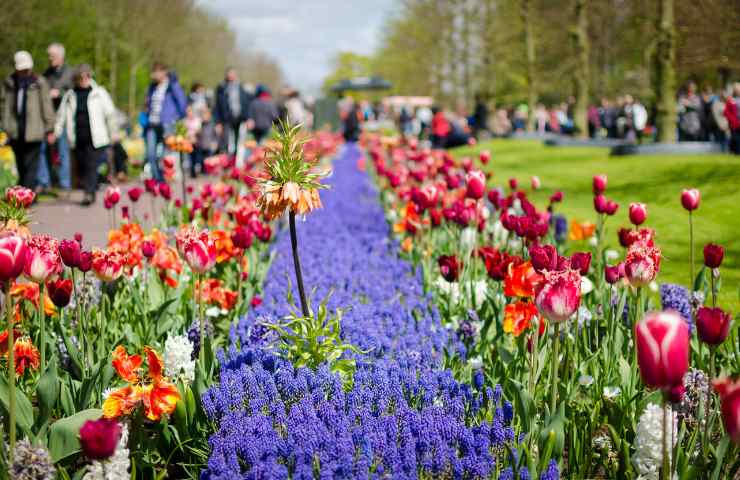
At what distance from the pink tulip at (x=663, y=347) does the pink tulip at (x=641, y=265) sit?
1.33 meters

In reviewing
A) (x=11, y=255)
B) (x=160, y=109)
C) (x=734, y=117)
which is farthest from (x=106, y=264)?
(x=734, y=117)

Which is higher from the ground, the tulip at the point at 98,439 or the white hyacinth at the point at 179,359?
the tulip at the point at 98,439

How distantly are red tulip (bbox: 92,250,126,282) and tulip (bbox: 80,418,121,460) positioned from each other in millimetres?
1704

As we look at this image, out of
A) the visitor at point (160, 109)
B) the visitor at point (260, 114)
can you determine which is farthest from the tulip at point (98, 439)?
the visitor at point (260, 114)

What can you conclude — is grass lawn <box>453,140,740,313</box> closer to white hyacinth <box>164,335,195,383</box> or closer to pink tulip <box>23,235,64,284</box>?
white hyacinth <box>164,335,195,383</box>

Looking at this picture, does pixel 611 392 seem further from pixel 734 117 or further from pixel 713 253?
pixel 734 117

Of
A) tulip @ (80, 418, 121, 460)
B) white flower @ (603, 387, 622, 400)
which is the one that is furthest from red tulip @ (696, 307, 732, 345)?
tulip @ (80, 418, 121, 460)

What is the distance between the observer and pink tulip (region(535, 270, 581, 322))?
261cm

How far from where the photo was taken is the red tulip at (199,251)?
3389mm

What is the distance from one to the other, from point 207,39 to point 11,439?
45.8m

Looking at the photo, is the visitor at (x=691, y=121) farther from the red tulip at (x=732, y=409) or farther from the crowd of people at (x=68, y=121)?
the red tulip at (x=732, y=409)

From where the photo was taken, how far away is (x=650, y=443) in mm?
2848

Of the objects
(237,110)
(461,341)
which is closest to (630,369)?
(461,341)

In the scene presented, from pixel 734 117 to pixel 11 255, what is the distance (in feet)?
35.3
